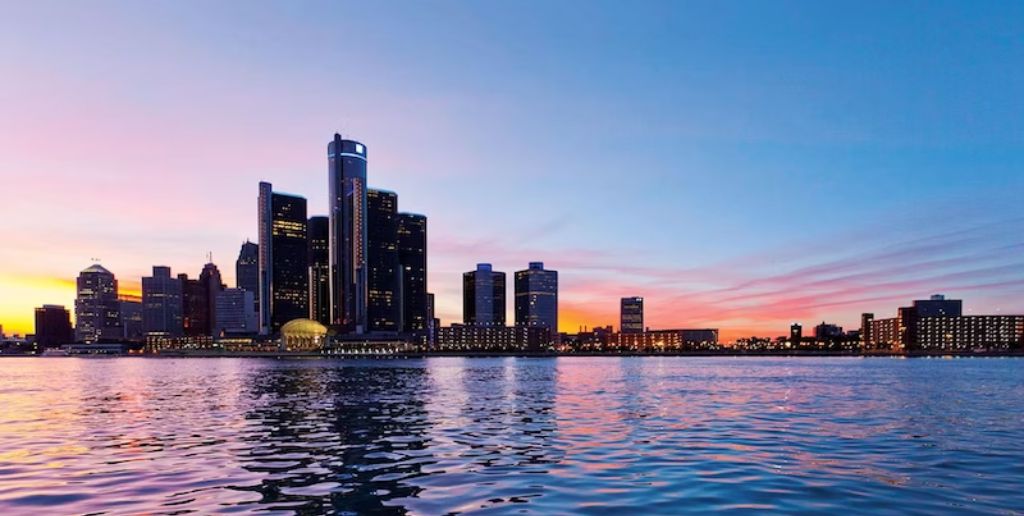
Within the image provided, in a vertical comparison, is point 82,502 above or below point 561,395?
above

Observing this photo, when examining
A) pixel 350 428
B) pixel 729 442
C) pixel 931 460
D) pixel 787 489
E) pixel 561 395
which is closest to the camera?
Answer: pixel 787 489

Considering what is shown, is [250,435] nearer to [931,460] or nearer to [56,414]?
[56,414]

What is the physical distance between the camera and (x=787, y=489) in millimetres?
20984

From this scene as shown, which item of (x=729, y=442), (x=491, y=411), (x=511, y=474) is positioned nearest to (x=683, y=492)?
(x=511, y=474)

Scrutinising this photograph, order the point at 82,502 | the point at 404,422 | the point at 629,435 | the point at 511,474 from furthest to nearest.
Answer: the point at 404,422 < the point at 629,435 < the point at 511,474 < the point at 82,502

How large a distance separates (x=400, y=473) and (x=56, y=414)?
38.1 metres

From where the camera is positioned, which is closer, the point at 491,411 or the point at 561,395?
the point at 491,411

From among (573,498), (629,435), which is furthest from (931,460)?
(573,498)

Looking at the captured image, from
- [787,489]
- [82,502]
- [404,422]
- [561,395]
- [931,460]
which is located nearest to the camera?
[82,502]

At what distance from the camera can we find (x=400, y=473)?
23.8 m

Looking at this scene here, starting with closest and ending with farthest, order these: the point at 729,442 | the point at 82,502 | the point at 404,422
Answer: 1. the point at 82,502
2. the point at 729,442
3. the point at 404,422

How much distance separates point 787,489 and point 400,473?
13.1m

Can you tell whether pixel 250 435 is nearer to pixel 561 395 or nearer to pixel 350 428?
pixel 350 428

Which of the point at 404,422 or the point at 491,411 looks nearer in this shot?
the point at 404,422
